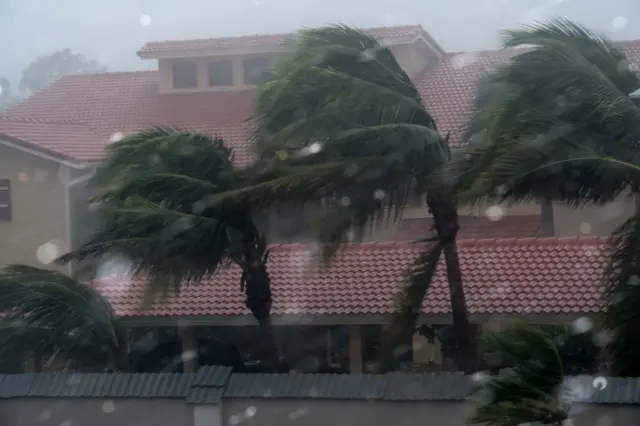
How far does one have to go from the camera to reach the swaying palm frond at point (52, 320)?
10.1 meters

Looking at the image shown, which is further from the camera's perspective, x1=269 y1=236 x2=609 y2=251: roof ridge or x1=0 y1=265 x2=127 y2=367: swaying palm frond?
x1=269 y1=236 x2=609 y2=251: roof ridge

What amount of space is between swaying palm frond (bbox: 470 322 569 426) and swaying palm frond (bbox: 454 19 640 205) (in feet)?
8.31

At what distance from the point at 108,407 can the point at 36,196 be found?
10498 millimetres

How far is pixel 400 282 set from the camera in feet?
43.7

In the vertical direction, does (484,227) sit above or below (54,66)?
above

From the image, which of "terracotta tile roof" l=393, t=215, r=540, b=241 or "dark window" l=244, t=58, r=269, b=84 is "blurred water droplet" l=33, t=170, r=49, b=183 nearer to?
"dark window" l=244, t=58, r=269, b=84

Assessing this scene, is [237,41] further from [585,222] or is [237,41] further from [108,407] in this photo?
[108,407]

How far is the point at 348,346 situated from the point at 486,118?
6794 millimetres

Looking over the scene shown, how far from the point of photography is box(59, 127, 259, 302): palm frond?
32.3ft

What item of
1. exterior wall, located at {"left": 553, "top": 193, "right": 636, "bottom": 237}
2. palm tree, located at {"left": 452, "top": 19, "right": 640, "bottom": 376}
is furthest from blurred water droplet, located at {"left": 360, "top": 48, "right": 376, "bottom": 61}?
exterior wall, located at {"left": 553, "top": 193, "right": 636, "bottom": 237}

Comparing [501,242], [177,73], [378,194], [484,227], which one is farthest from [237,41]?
[378,194]

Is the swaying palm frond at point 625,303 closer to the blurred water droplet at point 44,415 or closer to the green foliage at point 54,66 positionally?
the blurred water droplet at point 44,415

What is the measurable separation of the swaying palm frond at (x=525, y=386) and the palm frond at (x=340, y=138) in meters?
3.54

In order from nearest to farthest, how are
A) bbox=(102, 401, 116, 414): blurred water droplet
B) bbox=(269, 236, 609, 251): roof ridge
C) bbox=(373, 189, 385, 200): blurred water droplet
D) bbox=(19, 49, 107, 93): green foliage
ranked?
bbox=(102, 401, 116, 414): blurred water droplet
bbox=(373, 189, 385, 200): blurred water droplet
bbox=(269, 236, 609, 251): roof ridge
bbox=(19, 49, 107, 93): green foliage
